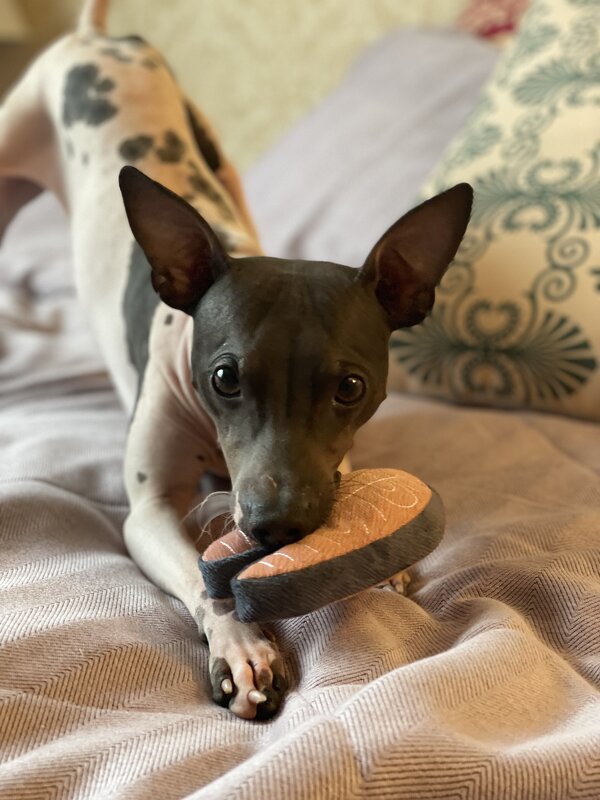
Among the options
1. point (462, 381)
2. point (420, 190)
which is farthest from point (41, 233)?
point (462, 381)

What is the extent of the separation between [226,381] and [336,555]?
0.32 m

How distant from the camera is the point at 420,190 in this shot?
6.32 ft

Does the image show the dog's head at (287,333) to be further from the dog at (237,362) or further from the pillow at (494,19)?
the pillow at (494,19)

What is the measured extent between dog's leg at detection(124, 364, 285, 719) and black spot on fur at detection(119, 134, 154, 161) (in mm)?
539

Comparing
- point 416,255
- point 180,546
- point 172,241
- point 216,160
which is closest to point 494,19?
point 216,160

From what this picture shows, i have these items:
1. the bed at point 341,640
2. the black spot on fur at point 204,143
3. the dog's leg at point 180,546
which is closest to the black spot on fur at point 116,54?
the black spot on fur at point 204,143

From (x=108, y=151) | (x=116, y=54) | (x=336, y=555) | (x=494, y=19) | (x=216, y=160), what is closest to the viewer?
(x=336, y=555)

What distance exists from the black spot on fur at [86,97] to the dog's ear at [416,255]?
2.85ft

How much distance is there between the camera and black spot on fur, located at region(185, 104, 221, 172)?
1.95m

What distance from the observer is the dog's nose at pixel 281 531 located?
0.94 metres

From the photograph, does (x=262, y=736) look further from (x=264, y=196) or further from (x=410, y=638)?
(x=264, y=196)

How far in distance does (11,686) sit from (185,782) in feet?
0.74

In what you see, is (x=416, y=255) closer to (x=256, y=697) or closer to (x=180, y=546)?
(x=180, y=546)

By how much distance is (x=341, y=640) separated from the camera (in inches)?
36.8
